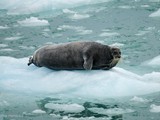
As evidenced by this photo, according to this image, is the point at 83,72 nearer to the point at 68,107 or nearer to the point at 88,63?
the point at 88,63

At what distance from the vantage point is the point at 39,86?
18.6 ft

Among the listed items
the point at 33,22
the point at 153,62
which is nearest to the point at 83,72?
the point at 153,62

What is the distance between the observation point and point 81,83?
219 inches

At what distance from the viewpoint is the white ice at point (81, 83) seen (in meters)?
5.41

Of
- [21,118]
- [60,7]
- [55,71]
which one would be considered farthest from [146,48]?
[60,7]

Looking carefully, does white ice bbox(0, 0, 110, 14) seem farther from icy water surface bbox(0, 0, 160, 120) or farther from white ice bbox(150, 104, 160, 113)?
white ice bbox(150, 104, 160, 113)

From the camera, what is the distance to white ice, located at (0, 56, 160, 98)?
5410 millimetres

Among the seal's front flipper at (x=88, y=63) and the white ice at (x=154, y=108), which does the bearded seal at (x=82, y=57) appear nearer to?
the seal's front flipper at (x=88, y=63)

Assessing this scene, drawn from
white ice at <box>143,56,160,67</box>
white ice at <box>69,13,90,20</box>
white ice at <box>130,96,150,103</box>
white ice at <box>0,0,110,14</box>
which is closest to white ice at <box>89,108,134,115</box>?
white ice at <box>130,96,150,103</box>

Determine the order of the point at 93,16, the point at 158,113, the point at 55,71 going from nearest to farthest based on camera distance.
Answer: the point at 158,113 → the point at 55,71 → the point at 93,16

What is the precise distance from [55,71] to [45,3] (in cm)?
530

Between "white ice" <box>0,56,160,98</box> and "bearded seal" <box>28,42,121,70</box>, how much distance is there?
10 cm

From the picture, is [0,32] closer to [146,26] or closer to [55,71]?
[146,26]

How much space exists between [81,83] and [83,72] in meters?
0.25
